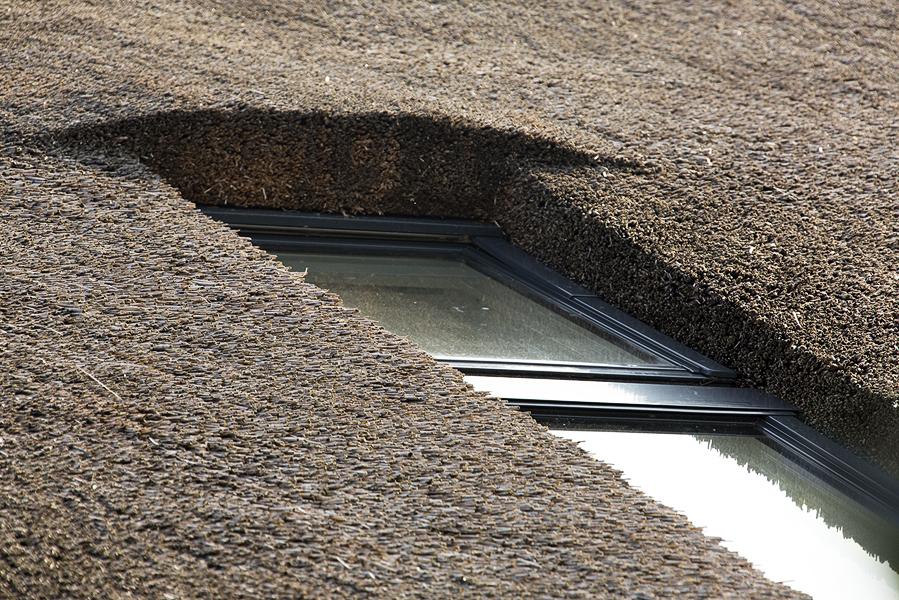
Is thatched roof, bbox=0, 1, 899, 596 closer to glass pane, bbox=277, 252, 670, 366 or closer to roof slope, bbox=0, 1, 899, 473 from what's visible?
roof slope, bbox=0, 1, 899, 473

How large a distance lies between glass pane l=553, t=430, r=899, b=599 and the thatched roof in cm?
16

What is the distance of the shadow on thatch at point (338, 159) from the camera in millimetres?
Result: 2521

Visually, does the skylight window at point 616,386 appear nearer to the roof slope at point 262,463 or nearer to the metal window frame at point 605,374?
the metal window frame at point 605,374

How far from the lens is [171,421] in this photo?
1531 mm

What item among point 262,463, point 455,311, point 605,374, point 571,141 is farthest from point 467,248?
point 262,463

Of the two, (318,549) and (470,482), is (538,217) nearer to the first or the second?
(470,482)

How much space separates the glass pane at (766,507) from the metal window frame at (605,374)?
1.8 inches

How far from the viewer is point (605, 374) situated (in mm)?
2279

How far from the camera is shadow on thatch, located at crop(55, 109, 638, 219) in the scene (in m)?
2.52

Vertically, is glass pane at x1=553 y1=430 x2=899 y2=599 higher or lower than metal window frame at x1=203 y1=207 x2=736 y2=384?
lower

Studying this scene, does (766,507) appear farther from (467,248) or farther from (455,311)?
(467,248)

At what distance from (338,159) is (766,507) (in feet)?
4.63

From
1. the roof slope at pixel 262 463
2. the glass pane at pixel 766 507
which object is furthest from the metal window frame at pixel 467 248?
the roof slope at pixel 262 463

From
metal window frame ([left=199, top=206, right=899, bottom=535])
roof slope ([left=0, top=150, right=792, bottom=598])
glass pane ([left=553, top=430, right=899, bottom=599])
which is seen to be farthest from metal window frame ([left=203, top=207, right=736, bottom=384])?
roof slope ([left=0, top=150, right=792, bottom=598])
